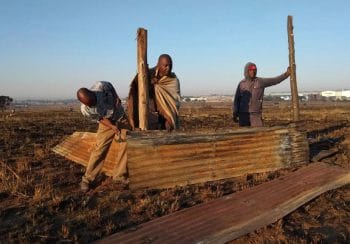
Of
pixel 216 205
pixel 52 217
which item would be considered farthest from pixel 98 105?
pixel 216 205

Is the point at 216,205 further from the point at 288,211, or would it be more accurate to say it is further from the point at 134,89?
the point at 134,89

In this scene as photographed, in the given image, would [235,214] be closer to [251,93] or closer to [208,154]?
[208,154]

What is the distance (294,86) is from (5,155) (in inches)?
277

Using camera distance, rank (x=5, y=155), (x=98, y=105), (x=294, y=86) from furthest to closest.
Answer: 1. (x=5, y=155)
2. (x=294, y=86)
3. (x=98, y=105)

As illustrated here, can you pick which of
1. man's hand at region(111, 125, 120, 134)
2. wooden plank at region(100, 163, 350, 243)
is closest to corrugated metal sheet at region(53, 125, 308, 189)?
man's hand at region(111, 125, 120, 134)

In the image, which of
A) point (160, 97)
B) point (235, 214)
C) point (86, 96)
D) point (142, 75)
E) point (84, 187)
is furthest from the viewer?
point (160, 97)

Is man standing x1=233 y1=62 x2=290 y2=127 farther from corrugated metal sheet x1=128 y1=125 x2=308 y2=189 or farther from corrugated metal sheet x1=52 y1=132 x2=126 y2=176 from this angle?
corrugated metal sheet x1=52 y1=132 x2=126 y2=176

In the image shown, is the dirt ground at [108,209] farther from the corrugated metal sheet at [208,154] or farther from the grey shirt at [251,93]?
the grey shirt at [251,93]

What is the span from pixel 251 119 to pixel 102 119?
3.37 meters

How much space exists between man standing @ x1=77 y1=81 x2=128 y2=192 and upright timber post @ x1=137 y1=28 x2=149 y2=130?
0.38 metres

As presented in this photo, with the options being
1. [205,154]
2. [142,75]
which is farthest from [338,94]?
[142,75]

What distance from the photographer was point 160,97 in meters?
6.87

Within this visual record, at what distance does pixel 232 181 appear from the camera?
6496 mm

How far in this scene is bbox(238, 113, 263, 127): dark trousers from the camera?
27.0 feet
